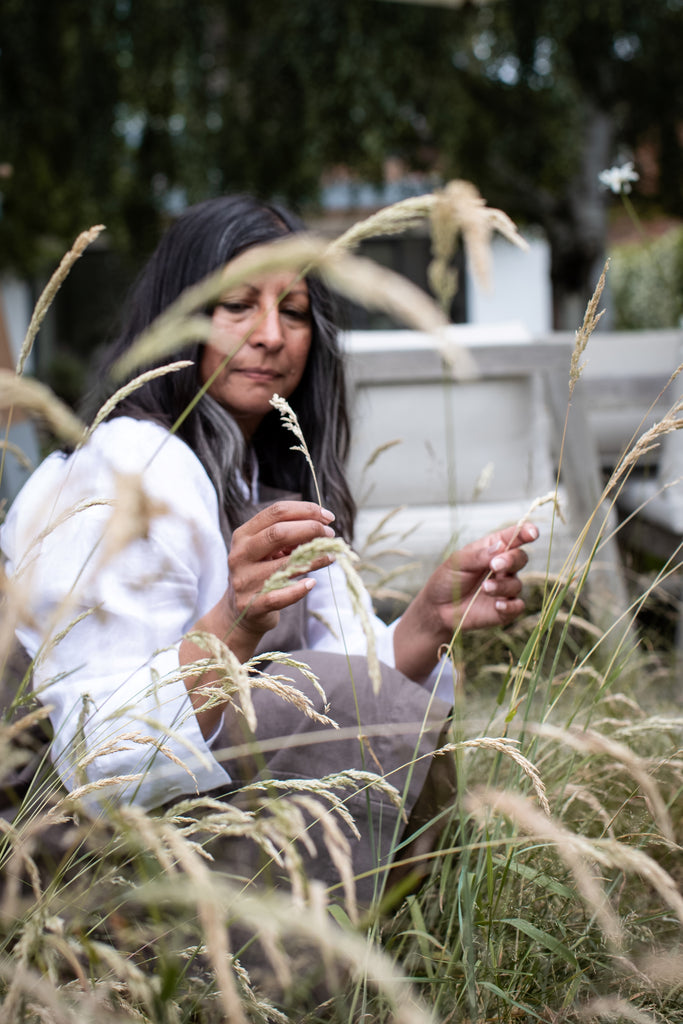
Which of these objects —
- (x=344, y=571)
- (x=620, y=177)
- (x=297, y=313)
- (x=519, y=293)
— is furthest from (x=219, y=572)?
(x=519, y=293)

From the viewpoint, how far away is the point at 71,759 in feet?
3.49

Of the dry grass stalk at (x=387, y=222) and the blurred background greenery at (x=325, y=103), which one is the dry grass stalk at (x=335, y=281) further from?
the blurred background greenery at (x=325, y=103)

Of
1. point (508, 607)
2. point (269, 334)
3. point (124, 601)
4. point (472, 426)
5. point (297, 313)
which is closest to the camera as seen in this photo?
point (124, 601)

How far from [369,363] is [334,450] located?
3.00 feet

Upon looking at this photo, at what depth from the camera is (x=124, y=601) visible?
1.21m

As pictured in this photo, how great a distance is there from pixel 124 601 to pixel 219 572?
0.20 metres

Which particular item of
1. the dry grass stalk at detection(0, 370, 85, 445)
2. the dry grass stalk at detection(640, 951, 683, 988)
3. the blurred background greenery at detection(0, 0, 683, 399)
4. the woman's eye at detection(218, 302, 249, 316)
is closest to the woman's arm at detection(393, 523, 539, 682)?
the dry grass stalk at detection(640, 951, 683, 988)

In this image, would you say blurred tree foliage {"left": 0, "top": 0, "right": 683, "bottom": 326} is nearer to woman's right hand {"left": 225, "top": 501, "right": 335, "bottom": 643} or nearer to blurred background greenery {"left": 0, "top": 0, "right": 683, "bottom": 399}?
blurred background greenery {"left": 0, "top": 0, "right": 683, "bottom": 399}

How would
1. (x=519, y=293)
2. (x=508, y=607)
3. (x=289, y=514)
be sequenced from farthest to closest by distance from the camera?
(x=519, y=293) → (x=508, y=607) → (x=289, y=514)

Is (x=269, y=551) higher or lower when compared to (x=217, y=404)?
lower

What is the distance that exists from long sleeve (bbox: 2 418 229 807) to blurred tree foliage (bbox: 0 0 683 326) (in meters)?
6.22

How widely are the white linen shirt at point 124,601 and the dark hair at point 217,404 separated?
89 mm

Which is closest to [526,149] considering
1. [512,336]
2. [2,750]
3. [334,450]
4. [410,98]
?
[410,98]

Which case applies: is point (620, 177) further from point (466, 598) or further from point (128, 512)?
point (128, 512)
